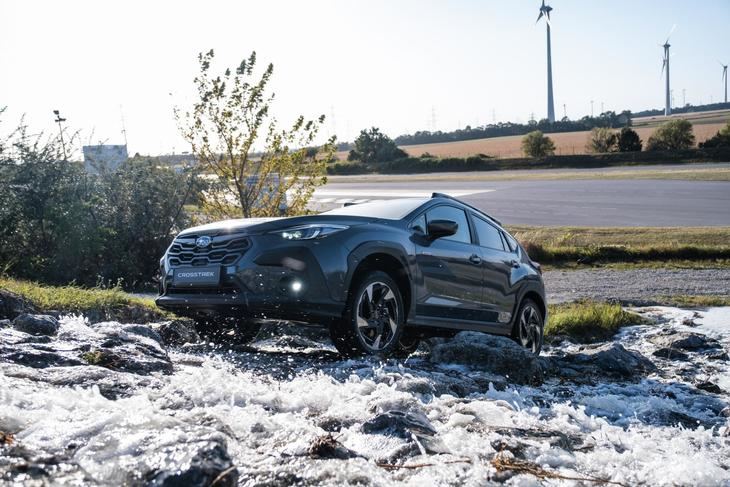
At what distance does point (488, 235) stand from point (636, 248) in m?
15.0

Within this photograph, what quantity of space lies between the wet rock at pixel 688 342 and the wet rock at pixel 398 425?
23.7 feet

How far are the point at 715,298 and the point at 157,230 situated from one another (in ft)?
33.5

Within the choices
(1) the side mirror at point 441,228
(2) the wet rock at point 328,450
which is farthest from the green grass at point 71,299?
(2) the wet rock at point 328,450

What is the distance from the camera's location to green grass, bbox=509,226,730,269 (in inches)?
866

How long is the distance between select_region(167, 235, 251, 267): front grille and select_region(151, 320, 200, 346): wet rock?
46.5 inches

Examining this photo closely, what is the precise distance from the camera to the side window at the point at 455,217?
8367 millimetres

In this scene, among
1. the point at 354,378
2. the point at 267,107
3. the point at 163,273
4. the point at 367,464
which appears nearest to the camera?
the point at 367,464

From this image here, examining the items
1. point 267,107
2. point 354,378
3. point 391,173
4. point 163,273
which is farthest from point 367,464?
point 391,173

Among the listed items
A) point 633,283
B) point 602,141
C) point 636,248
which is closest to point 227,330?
point 633,283

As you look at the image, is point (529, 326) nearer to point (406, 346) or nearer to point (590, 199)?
point (406, 346)

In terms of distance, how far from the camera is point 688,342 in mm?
11039

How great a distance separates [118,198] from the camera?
15312 mm

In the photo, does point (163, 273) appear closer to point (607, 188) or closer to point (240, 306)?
point (240, 306)

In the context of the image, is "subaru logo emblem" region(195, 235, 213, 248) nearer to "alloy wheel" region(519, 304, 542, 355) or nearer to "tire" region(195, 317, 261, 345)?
"tire" region(195, 317, 261, 345)
